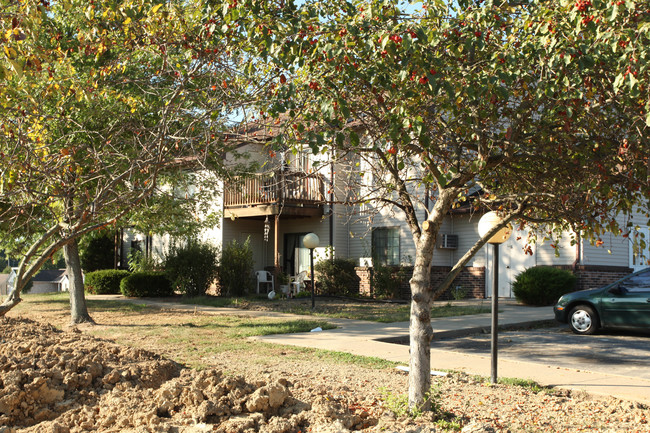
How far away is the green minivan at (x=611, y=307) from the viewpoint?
478 inches

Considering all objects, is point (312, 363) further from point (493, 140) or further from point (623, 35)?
point (623, 35)

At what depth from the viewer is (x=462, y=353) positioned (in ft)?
32.7

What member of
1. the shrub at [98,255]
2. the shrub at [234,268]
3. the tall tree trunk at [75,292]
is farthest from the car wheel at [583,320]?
the shrub at [98,255]

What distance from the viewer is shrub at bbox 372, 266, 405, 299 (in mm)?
20969

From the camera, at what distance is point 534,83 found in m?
6.44

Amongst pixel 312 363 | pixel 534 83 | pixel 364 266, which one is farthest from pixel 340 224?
pixel 534 83

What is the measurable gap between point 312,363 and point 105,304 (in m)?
12.6

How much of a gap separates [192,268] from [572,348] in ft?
46.0

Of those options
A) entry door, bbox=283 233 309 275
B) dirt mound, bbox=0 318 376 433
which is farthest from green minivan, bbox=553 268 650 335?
entry door, bbox=283 233 309 275

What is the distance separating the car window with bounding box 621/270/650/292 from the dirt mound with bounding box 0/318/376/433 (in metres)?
8.94

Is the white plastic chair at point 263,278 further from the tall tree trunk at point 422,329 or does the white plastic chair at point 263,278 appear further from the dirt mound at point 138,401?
the tall tree trunk at point 422,329

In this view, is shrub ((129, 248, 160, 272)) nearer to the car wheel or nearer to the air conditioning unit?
the air conditioning unit

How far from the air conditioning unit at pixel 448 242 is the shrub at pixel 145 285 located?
10.0 metres

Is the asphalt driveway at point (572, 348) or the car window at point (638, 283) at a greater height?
the car window at point (638, 283)
